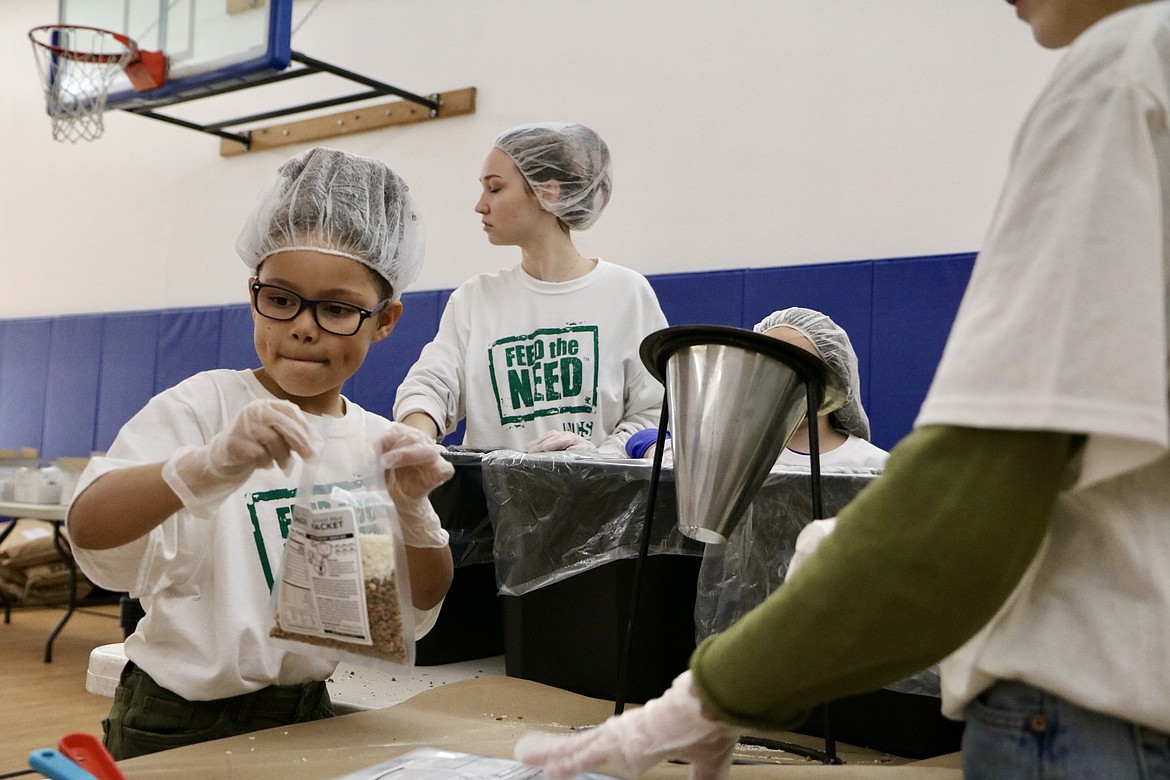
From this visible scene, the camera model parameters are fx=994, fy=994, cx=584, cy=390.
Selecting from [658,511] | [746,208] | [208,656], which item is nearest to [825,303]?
[746,208]

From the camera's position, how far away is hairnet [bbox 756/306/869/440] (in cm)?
209

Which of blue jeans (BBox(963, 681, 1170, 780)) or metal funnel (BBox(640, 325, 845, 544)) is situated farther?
metal funnel (BBox(640, 325, 845, 544))

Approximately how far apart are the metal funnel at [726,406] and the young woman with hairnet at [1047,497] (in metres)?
0.46

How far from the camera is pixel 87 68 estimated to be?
3.98 m

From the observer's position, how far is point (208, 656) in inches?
37.4

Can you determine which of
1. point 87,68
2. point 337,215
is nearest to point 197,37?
point 87,68

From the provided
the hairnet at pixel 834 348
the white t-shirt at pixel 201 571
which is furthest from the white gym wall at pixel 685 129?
Answer: the white t-shirt at pixel 201 571

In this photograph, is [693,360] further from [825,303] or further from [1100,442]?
[825,303]

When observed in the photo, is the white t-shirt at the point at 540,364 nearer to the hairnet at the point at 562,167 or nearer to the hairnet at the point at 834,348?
the hairnet at the point at 562,167

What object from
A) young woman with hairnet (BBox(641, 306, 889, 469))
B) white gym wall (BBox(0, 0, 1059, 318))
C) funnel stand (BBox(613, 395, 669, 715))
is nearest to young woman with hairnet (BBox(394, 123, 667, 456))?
young woman with hairnet (BBox(641, 306, 889, 469))

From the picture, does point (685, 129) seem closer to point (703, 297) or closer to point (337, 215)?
point (703, 297)

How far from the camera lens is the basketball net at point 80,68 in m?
3.85

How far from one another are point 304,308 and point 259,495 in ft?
0.65

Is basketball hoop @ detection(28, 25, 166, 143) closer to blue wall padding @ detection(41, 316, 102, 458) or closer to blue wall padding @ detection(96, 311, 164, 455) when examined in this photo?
blue wall padding @ detection(96, 311, 164, 455)
